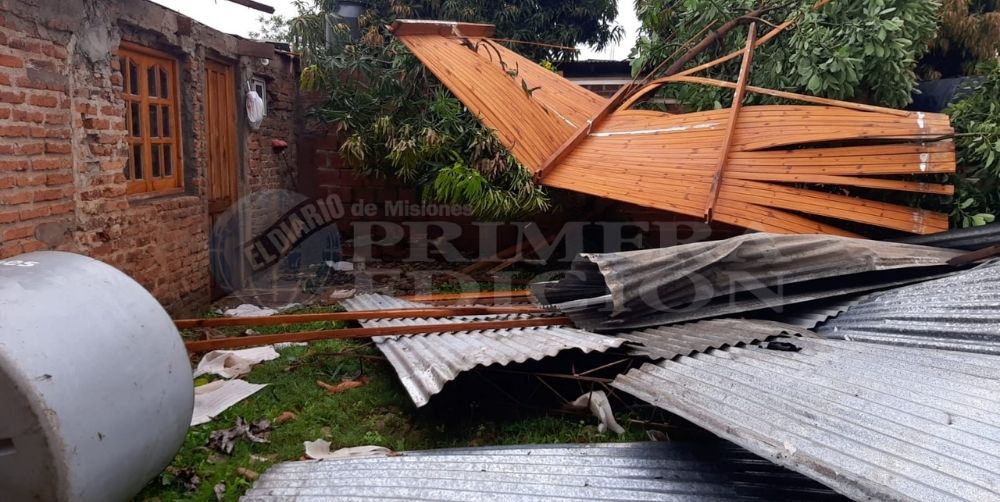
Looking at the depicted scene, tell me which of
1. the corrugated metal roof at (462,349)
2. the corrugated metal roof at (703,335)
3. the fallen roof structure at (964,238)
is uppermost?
the fallen roof structure at (964,238)

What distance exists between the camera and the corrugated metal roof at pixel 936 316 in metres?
3.24

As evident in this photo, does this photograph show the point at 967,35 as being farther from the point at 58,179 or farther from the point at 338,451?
the point at 58,179

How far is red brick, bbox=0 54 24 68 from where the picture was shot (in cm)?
A: 335

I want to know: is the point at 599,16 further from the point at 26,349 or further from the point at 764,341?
the point at 26,349

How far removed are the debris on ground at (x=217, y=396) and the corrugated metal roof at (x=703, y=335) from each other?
202 centimetres

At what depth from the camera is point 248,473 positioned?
9.46 feet

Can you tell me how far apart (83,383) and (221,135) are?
4.52m

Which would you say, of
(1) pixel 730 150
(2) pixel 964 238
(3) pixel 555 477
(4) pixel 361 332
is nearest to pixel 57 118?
(4) pixel 361 332

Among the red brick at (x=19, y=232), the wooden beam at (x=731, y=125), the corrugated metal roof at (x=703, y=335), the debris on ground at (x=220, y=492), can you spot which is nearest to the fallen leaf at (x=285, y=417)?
the debris on ground at (x=220, y=492)

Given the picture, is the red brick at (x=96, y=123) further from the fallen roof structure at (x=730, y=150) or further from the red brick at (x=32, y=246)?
the fallen roof structure at (x=730, y=150)

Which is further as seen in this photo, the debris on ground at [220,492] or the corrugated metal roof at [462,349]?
the corrugated metal roof at [462,349]

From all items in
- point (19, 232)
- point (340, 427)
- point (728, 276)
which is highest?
point (19, 232)

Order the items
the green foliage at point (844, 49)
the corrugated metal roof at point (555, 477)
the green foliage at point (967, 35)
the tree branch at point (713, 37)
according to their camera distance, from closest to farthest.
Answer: the corrugated metal roof at point (555, 477), the green foliage at point (844, 49), the tree branch at point (713, 37), the green foliage at point (967, 35)

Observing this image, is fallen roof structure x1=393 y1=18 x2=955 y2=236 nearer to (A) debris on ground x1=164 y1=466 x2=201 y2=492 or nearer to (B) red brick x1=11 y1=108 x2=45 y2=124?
(B) red brick x1=11 y1=108 x2=45 y2=124
